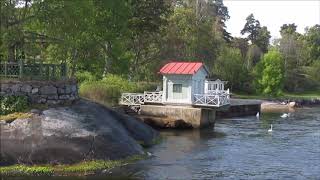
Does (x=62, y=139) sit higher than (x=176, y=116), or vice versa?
(x=62, y=139)

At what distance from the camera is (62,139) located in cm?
2623

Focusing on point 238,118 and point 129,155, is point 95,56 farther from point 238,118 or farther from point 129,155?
point 238,118

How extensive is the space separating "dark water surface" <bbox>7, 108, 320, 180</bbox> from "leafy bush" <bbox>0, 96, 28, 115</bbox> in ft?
21.9

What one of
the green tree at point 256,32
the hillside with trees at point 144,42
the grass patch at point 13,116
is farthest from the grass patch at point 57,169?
the green tree at point 256,32

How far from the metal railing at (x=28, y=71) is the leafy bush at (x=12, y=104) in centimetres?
146

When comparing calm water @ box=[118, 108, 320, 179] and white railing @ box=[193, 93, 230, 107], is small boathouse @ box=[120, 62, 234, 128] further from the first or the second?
calm water @ box=[118, 108, 320, 179]

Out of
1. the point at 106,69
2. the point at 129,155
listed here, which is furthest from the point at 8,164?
the point at 106,69

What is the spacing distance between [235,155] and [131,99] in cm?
1929

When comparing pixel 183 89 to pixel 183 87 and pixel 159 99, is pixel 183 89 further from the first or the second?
pixel 159 99

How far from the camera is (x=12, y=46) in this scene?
30.5 meters

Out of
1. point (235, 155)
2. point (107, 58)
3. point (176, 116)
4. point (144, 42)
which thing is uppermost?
point (144, 42)

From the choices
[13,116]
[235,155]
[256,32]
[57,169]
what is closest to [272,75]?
[256,32]

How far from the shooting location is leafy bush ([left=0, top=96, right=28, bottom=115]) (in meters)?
28.0

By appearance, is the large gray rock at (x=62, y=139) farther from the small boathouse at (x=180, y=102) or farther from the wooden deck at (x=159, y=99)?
the wooden deck at (x=159, y=99)
